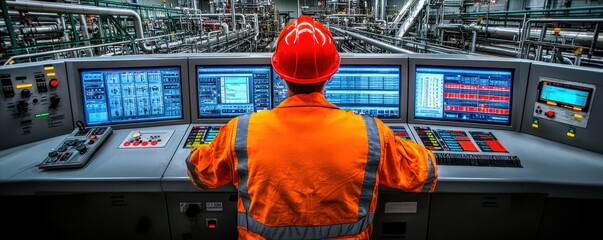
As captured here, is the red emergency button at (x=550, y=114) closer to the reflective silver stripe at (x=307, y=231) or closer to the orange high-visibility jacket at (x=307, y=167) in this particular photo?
the orange high-visibility jacket at (x=307, y=167)

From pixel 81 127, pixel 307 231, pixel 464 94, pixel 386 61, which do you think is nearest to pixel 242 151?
pixel 307 231

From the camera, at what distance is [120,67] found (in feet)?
5.74

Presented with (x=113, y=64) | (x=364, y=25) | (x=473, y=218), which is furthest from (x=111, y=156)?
(x=364, y=25)

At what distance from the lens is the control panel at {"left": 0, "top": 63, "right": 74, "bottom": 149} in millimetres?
1619

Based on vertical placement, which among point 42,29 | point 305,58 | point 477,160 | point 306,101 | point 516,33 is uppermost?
point 42,29

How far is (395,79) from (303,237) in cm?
115

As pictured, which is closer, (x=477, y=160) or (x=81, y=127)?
(x=477, y=160)

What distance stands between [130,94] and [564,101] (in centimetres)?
219

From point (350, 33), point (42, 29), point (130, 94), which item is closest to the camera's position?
point (130, 94)

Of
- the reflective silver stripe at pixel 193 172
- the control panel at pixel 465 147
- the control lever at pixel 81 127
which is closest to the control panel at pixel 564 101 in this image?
the control panel at pixel 465 147

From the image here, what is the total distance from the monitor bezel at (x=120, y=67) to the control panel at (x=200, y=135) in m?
0.15

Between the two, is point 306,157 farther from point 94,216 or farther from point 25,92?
point 25,92

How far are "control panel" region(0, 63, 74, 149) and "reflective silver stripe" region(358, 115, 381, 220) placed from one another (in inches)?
64.6

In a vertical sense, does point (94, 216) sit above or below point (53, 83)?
below
